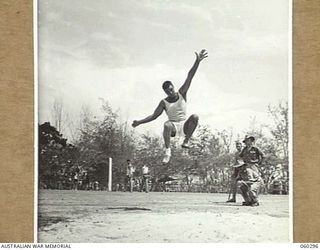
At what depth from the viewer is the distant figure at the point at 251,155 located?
291 centimetres

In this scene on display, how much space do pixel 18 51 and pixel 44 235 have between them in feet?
3.31

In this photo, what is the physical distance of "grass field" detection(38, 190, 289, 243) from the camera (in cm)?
287

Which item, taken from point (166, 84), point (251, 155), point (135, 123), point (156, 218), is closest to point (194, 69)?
point (166, 84)

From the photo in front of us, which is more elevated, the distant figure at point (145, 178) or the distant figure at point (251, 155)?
the distant figure at point (251, 155)

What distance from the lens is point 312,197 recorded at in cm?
284

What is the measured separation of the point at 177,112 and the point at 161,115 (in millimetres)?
91

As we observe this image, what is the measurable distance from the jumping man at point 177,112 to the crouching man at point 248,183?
343 millimetres

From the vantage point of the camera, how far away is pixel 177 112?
2887 mm

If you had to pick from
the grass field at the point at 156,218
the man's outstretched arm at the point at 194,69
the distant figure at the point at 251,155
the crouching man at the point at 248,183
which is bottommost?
the grass field at the point at 156,218

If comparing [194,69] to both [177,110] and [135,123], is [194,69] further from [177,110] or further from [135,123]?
[135,123]

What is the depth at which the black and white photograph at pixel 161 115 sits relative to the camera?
2.85m

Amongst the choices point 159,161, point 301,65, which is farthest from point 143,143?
point 301,65

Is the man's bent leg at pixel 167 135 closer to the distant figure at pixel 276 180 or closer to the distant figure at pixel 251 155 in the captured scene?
the distant figure at pixel 251 155

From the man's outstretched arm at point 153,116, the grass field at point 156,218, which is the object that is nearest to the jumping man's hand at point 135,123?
the man's outstretched arm at point 153,116
